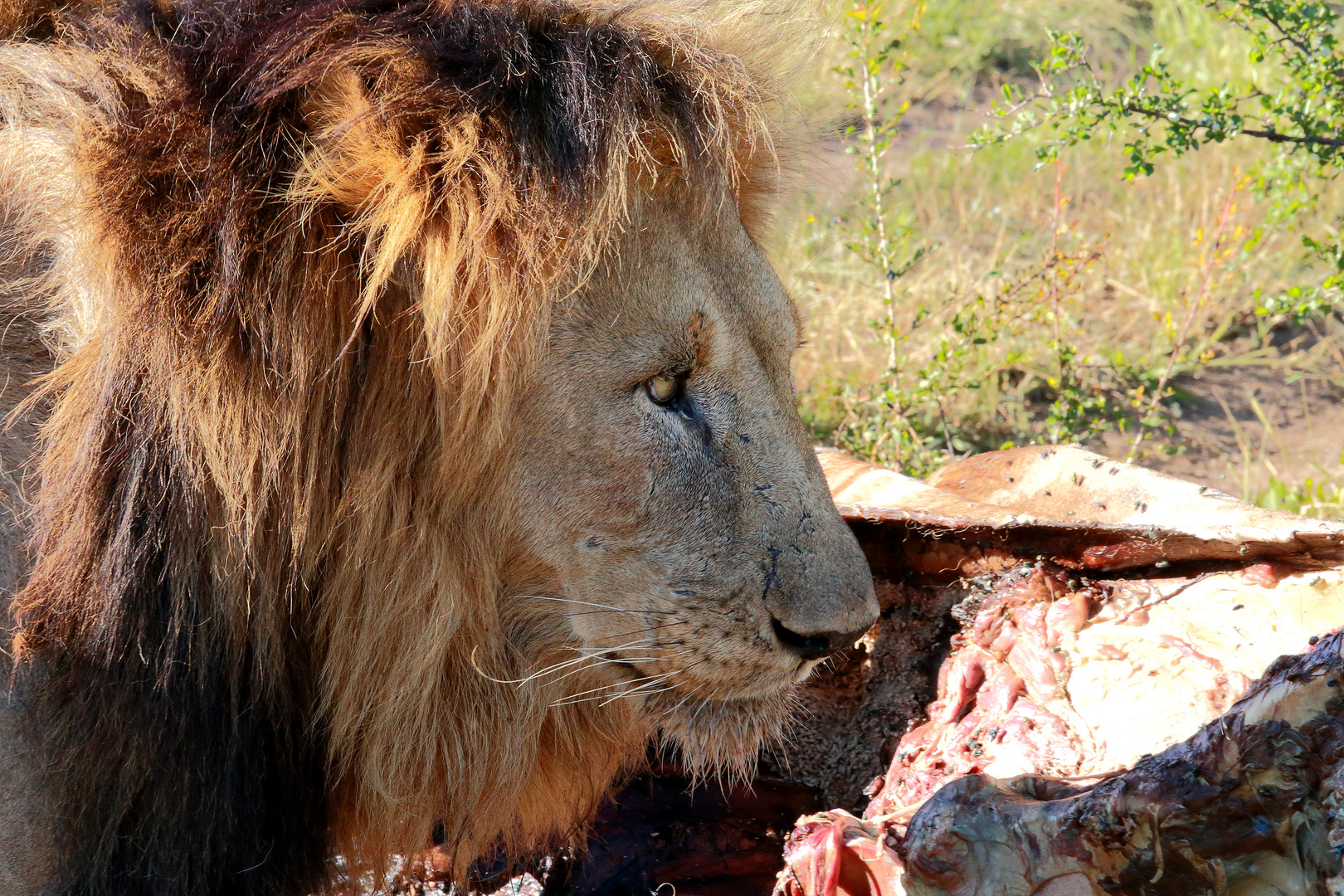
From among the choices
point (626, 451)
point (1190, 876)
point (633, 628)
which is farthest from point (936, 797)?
point (626, 451)

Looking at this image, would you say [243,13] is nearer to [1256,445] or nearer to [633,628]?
[633,628]

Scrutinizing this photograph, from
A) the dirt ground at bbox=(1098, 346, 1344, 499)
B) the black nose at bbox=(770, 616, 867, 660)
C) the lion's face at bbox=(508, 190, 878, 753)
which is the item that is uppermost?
the lion's face at bbox=(508, 190, 878, 753)

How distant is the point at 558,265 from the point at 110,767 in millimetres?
919

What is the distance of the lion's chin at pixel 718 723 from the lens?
1.97 m

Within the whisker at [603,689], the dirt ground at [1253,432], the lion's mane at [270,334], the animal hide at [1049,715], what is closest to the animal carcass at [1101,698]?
the animal hide at [1049,715]

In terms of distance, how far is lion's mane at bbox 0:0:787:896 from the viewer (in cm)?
161

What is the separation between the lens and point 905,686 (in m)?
2.28

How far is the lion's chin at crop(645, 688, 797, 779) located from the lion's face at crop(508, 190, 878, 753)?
0.13ft

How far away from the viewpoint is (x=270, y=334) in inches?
64.8

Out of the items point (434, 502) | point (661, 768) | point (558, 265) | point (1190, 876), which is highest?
point (558, 265)

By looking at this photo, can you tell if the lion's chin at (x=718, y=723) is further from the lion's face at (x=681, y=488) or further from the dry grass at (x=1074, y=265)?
the dry grass at (x=1074, y=265)

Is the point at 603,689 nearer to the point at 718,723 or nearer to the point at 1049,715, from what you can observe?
the point at 718,723

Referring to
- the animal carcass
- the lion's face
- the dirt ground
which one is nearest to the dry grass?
the dirt ground

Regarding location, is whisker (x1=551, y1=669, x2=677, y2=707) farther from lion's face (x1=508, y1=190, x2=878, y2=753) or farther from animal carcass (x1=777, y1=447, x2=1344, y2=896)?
animal carcass (x1=777, y1=447, x2=1344, y2=896)
